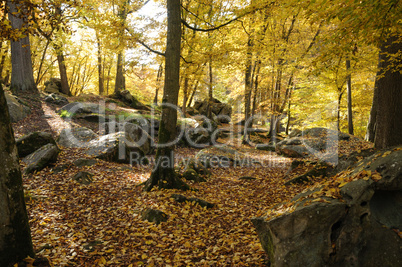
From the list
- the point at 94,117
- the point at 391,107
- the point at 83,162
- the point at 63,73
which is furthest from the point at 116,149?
the point at 63,73

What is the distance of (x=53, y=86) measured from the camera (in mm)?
17438

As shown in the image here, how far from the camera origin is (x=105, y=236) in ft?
15.0

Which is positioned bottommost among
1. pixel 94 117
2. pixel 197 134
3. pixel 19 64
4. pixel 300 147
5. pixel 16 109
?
pixel 300 147

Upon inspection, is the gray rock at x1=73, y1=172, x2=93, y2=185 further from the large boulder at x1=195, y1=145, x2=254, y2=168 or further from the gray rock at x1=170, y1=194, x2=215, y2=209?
the large boulder at x1=195, y1=145, x2=254, y2=168

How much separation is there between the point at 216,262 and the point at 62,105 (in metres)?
13.7

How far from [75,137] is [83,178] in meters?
3.67

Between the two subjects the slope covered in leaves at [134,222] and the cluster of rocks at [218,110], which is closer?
the slope covered in leaves at [134,222]

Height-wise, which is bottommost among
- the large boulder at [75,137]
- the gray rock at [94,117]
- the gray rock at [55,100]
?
the large boulder at [75,137]

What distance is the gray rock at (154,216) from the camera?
511cm

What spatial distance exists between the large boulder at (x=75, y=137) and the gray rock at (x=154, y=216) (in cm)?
554

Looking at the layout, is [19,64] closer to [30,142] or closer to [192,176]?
[30,142]

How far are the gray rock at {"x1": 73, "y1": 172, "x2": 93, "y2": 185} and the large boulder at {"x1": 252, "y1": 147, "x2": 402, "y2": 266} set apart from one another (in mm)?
5645

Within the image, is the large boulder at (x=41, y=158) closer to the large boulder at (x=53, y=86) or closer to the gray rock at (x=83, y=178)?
the gray rock at (x=83, y=178)

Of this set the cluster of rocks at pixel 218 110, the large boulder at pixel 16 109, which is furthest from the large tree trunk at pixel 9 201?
the cluster of rocks at pixel 218 110
